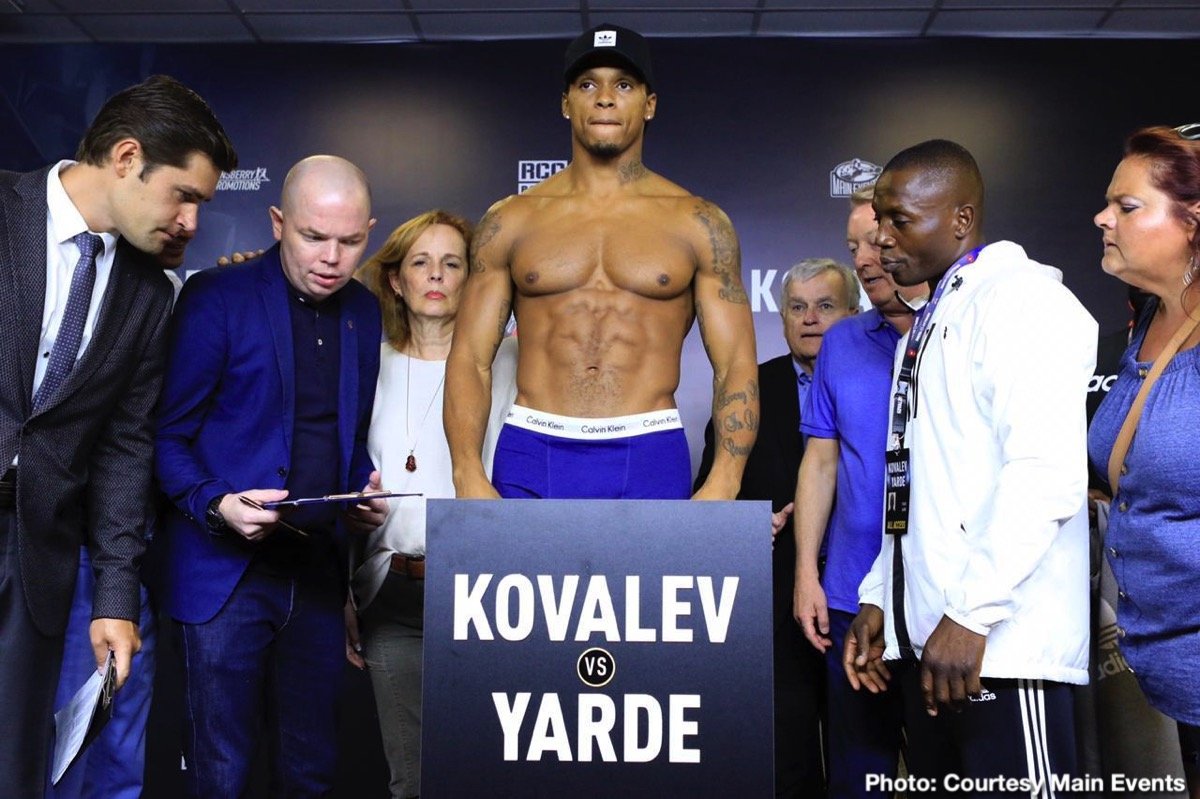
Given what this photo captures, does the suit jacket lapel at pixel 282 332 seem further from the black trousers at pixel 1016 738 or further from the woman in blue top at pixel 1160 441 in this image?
the woman in blue top at pixel 1160 441

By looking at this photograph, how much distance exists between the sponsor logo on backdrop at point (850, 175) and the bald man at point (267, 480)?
8.69 feet

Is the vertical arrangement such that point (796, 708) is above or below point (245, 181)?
below

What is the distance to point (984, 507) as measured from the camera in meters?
1.96

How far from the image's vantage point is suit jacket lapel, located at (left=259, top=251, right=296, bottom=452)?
2.53m

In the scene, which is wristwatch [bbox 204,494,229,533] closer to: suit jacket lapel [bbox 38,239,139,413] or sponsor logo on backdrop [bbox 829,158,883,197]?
suit jacket lapel [bbox 38,239,139,413]

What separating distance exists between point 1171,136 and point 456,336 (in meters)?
1.47

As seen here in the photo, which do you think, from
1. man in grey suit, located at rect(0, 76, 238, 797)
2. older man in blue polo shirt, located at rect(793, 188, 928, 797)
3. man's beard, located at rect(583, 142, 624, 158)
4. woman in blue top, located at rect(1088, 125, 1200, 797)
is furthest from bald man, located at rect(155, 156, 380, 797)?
woman in blue top, located at rect(1088, 125, 1200, 797)

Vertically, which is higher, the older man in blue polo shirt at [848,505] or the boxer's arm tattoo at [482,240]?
the boxer's arm tattoo at [482,240]

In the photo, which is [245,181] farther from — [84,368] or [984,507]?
[984,507]

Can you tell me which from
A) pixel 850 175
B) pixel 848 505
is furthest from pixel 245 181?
pixel 848 505

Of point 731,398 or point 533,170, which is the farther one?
point 533,170

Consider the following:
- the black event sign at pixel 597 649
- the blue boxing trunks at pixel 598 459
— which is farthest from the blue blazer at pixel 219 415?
the black event sign at pixel 597 649

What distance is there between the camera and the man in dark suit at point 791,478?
306 centimetres

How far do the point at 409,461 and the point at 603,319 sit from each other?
765 millimetres
